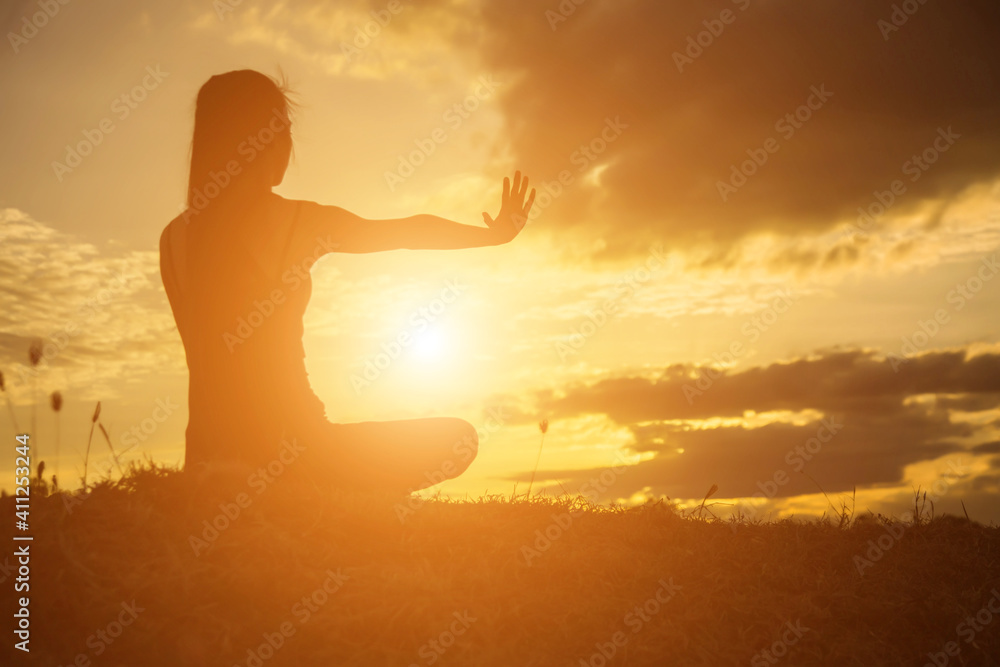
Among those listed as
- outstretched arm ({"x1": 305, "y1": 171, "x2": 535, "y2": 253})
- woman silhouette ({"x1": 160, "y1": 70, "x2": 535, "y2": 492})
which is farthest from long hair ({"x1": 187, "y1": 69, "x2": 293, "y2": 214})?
outstretched arm ({"x1": 305, "y1": 171, "x2": 535, "y2": 253})

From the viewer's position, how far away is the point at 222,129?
6.10 meters

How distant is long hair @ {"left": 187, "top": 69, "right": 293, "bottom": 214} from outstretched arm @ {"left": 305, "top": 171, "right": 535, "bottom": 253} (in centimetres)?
55

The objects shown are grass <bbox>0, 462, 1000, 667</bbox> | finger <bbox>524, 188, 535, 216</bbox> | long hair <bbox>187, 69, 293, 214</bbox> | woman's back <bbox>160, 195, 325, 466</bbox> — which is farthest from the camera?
finger <bbox>524, 188, 535, 216</bbox>

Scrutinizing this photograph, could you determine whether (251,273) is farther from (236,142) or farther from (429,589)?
(429,589)

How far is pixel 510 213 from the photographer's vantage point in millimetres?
6500

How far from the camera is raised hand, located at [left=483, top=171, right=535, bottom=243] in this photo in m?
6.49

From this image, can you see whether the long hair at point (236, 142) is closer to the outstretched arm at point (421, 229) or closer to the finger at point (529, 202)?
the outstretched arm at point (421, 229)

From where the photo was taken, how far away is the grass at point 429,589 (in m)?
4.48

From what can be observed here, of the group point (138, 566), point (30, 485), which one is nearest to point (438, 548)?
point (138, 566)

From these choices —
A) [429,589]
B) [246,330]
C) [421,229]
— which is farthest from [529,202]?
[429,589]

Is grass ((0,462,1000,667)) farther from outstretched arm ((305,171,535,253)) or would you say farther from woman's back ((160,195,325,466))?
outstretched arm ((305,171,535,253))

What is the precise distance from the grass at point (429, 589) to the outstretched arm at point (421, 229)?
6.69 feet

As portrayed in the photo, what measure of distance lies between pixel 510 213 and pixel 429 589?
3150 mm

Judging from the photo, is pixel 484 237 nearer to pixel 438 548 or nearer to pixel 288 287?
pixel 288 287
